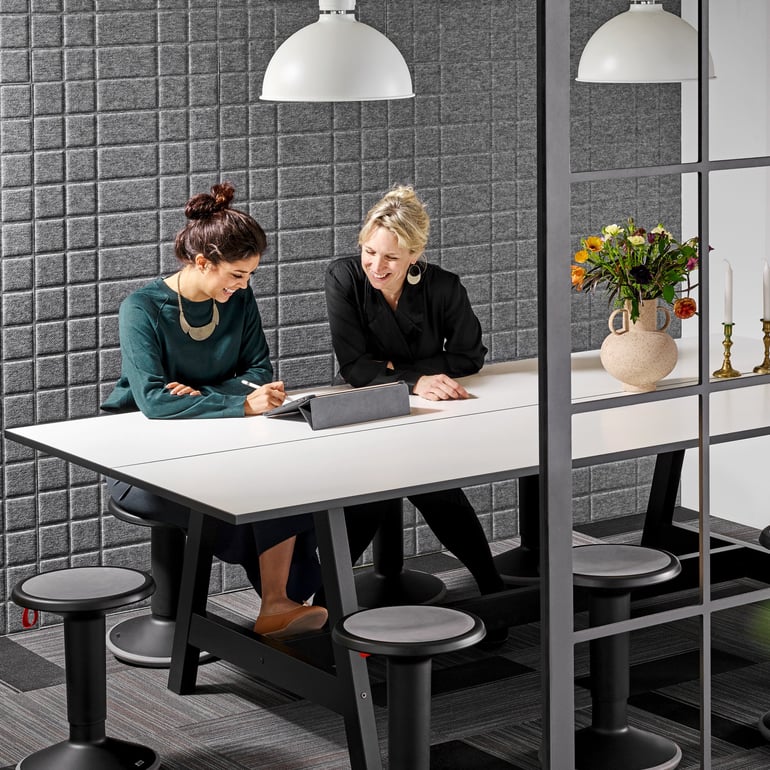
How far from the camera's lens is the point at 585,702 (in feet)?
11.8

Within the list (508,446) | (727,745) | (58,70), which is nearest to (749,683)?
(727,745)

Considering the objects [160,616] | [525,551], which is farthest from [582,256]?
[160,616]

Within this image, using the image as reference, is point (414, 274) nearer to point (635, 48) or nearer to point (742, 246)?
point (635, 48)

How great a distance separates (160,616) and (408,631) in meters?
1.48

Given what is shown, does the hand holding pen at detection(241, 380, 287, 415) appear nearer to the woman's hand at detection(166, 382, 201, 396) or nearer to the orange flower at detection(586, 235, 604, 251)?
the woman's hand at detection(166, 382, 201, 396)

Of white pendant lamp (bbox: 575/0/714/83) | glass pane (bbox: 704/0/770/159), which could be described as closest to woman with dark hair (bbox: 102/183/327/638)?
white pendant lamp (bbox: 575/0/714/83)

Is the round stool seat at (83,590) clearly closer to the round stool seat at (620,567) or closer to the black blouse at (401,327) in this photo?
the round stool seat at (620,567)

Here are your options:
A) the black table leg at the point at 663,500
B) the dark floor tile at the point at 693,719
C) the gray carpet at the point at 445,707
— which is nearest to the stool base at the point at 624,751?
the gray carpet at the point at 445,707

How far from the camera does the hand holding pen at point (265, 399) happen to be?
12.1 ft

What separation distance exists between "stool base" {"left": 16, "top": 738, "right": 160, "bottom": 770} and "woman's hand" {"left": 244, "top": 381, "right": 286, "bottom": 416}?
0.92m

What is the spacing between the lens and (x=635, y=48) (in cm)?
328

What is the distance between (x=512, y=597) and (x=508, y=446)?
0.62 m

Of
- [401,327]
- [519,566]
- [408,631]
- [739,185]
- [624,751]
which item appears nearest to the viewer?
[739,185]

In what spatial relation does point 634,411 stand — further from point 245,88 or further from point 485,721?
point 245,88
